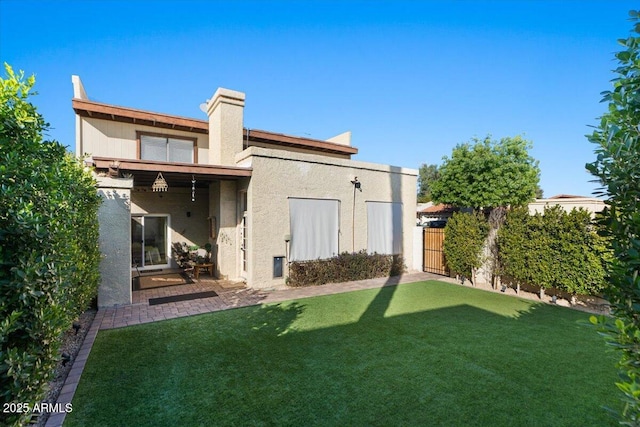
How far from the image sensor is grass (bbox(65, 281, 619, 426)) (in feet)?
13.5

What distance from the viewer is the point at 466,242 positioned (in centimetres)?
1268

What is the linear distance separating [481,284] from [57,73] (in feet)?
64.8

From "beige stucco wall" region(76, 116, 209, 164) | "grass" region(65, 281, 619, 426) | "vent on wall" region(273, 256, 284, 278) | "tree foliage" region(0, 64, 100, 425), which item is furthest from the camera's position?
"beige stucco wall" region(76, 116, 209, 164)

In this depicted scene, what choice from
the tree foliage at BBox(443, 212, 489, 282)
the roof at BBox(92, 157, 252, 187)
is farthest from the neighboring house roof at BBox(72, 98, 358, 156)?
the tree foliage at BBox(443, 212, 489, 282)

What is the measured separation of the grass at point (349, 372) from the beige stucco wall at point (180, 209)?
8.64 metres

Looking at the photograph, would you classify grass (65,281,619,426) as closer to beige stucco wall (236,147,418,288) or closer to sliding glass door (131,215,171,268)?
beige stucco wall (236,147,418,288)

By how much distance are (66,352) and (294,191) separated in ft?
26.8

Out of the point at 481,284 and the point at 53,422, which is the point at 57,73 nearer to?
the point at 53,422

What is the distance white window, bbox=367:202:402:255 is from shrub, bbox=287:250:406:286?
42 cm

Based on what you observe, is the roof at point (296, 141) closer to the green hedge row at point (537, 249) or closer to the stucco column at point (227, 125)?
the stucco column at point (227, 125)

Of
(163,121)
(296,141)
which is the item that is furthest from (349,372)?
(296,141)

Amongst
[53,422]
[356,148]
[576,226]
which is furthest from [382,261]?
[53,422]

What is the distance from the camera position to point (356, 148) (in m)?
19.8

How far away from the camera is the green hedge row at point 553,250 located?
30.0 feet
